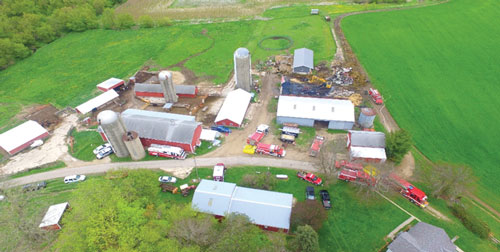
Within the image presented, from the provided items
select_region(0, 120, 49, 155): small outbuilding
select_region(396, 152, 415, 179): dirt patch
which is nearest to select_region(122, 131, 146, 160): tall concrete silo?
select_region(0, 120, 49, 155): small outbuilding

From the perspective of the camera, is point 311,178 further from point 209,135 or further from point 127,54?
point 127,54

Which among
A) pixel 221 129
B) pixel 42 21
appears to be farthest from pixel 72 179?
pixel 42 21

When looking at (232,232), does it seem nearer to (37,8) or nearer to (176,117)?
(176,117)

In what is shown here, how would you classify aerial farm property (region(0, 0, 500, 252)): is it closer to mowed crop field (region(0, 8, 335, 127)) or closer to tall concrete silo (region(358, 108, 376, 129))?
tall concrete silo (region(358, 108, 376, 129))

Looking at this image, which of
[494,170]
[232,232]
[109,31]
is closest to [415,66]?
[494,170]

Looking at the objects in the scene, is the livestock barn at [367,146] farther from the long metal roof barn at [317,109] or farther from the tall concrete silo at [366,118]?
the long metal roof barn at [317,109]

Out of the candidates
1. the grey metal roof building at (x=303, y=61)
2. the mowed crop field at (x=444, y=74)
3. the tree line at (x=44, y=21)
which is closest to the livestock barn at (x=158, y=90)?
the grey metal roof building at (x=303, y=61)
